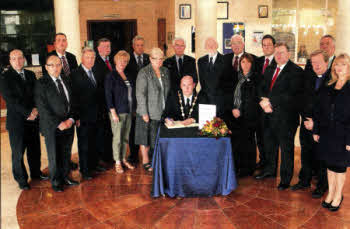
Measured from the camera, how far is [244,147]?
16.3ft

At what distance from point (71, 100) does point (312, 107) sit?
301 cm

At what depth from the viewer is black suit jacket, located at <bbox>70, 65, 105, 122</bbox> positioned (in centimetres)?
473

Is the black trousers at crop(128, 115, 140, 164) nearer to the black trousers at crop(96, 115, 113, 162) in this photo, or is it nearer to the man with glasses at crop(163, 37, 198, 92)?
the black trousers at crop(96, 115, 113, 162)

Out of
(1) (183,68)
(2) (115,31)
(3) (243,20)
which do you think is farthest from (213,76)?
(2) (115,31)

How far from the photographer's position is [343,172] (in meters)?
→ 3.76

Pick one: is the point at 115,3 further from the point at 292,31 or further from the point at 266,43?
the point at 266,43

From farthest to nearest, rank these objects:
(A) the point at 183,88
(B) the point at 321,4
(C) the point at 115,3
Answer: (C) the point at 115,3
(B) the point at 321,4
(A) the point at 183,88

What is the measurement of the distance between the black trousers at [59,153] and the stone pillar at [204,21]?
425cm

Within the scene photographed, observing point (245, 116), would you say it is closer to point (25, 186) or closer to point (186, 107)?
point (186, 107)

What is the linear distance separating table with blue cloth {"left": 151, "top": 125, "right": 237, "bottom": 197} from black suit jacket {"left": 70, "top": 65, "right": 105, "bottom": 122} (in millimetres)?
1159

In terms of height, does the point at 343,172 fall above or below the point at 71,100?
below

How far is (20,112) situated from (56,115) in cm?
50

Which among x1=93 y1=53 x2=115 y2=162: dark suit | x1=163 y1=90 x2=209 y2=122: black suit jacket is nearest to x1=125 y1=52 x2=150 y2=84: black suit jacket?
x1=93 y1=53 x2=115 y2=162: dark suit


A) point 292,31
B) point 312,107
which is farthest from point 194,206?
point 292,31
